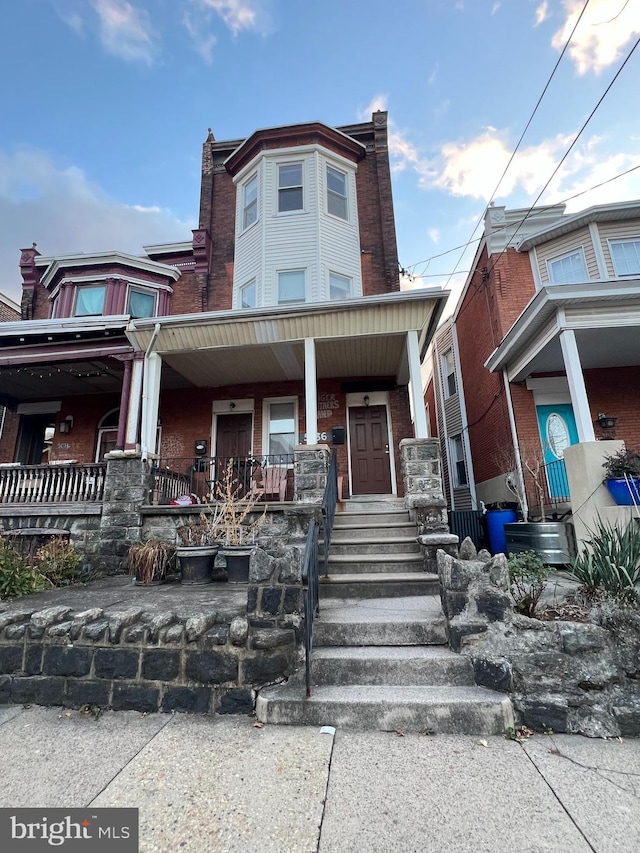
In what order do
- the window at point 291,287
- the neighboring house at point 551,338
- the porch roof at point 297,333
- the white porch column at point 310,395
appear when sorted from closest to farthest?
the neighboring house at point 551,338 → the white porch column at point 310,395 → the porch roof at point 297,333 → the window at point 291,287

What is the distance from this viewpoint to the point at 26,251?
38.4 feet

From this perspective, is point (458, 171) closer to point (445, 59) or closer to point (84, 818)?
point (445, 59)

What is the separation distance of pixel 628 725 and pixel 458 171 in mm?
10892

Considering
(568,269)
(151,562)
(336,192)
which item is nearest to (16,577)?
(151,562)

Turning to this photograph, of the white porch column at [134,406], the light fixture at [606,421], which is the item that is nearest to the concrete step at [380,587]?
the white porch column at [134,406]

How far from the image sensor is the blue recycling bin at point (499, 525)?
7.31 metres

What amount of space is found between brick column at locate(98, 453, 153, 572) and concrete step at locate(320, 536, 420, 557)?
12.0ft

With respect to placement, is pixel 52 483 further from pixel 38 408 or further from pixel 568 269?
pixel 568 269

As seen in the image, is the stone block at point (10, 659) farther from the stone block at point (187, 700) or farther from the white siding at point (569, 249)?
the white siding at point (569, 249)

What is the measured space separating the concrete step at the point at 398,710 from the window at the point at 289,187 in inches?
430

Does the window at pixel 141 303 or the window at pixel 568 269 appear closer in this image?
the window at pixel 568 269

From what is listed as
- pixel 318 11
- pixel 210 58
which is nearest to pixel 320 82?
pixel 318 11

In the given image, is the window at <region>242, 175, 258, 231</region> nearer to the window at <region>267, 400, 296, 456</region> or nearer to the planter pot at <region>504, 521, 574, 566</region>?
Answer: the window at <region>267, 400, 296, 456</region>

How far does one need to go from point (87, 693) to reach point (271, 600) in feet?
5.12
